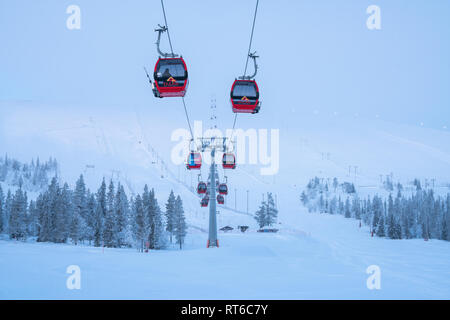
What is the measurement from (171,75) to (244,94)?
9.57ft

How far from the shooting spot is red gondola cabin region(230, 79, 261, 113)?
10.8 m

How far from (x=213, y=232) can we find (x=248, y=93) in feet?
51.2

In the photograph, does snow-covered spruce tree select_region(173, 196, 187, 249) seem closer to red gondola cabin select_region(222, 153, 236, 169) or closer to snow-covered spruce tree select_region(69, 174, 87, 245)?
snow-covered spruce tree select_region(69, 174, 87, 245)

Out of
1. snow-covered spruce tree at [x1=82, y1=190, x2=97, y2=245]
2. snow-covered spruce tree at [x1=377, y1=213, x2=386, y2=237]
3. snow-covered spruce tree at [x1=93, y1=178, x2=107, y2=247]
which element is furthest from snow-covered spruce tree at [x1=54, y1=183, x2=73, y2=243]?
snow-covered spruce tree at [x1=377, y1=213, x2=386, y2=237]

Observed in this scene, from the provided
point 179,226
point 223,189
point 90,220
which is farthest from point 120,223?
point 223,189

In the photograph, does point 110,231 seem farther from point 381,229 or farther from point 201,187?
point 381,229

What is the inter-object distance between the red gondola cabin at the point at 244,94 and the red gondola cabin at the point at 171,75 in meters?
2.22

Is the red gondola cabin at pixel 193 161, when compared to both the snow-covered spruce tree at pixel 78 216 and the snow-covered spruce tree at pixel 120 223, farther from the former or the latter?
the snow-covered spruce tree at pixel 78 216

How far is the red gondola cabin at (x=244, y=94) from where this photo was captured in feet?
35.4

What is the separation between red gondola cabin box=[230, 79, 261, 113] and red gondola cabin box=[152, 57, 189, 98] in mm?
2217
